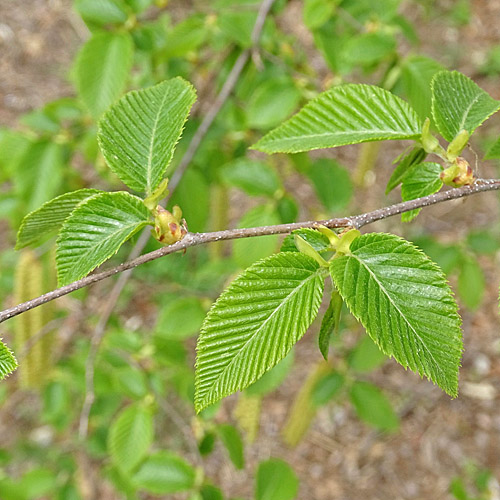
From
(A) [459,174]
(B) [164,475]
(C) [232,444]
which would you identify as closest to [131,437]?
(B) [164,475]

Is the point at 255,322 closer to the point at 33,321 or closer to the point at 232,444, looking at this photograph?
the point at 232,444

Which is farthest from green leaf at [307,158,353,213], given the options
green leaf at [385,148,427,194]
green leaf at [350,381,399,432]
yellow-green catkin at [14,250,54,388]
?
yellow-green catkin at [14,250,54,388]

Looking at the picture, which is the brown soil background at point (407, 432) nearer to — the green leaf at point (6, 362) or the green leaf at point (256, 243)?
the green leaf at point (256, 243)

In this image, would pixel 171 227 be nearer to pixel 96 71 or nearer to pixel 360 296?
pixel 360 296

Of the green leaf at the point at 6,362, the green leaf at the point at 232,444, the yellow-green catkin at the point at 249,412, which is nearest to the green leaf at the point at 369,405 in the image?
the yellow-green catkin at the point at 249,412

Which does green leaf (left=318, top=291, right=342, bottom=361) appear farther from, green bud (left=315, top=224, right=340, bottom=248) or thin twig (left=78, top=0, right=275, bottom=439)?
thin twig (left=78, top=0, right=275, bottom=439)
